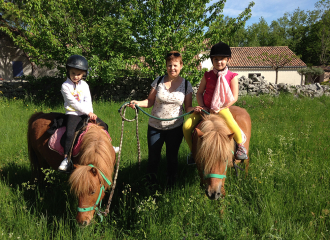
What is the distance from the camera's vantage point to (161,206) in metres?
2.93

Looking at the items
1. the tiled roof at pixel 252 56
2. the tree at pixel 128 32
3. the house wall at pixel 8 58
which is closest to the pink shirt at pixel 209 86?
the tree at pixel 128 32

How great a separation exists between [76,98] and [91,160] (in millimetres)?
1272

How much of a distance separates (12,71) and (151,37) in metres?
18.9

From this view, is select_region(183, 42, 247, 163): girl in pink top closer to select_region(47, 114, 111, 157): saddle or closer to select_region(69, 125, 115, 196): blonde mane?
select_region(69, 125, 115, 196): blonde mane

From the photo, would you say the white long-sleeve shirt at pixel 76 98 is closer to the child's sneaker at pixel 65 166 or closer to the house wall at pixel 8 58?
the child's sneaker at pixel 65 166

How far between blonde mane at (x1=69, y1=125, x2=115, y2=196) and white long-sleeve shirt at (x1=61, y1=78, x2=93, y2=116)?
41 cm

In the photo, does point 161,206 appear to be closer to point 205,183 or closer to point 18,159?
point 205,183

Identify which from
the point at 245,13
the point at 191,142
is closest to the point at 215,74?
the point at 191,142

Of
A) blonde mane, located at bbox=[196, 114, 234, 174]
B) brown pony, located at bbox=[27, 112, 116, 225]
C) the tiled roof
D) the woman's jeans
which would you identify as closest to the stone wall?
brown pony, located at bbox=[27, 112, 116, 225]

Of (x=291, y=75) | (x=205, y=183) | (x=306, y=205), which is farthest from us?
(x=291, y=75)

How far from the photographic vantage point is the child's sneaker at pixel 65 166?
2.91 m

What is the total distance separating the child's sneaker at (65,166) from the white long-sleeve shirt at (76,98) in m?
0.77

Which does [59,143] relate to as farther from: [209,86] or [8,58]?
[8,58]

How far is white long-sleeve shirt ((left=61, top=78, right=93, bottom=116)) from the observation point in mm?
3289
